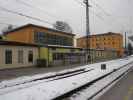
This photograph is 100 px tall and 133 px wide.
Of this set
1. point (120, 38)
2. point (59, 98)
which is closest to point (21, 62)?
point (59, 98)

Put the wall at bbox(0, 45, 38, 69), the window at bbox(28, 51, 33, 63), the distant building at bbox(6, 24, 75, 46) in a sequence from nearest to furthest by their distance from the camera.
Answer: the wall at bbox(0, 45, 38, 69), the window at bbox(28, 51, 33, 63), the distant building at bbox(6, 24, 75, 46)

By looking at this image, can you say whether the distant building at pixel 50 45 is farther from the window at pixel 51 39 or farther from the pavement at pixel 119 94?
the pavement at pixel 119 94

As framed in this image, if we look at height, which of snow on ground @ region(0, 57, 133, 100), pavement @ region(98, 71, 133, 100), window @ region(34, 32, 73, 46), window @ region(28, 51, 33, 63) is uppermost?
window @ region(34, 32, 73, 46)

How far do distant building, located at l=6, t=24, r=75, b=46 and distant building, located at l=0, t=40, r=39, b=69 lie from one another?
58.5ft

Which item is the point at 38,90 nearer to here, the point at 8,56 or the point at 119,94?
the point at 119,94

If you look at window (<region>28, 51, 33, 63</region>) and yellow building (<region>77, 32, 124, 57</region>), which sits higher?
yellow building (<region>77, 32, 124, 57</region>)

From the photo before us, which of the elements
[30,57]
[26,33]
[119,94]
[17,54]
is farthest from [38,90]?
[26,33]

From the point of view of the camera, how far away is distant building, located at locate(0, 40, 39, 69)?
105ft

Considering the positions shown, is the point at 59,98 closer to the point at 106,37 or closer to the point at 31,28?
the point at 31,28

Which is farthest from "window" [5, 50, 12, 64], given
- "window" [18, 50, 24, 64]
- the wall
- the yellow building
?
the yellow building

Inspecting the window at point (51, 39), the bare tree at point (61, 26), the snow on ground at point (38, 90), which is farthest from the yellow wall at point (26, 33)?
the snow on ground at point (38, 90)

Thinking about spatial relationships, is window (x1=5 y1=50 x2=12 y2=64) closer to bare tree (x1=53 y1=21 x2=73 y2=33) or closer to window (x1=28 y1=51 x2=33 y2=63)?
window (x1=28 y1=51 x2=33 y2=63)

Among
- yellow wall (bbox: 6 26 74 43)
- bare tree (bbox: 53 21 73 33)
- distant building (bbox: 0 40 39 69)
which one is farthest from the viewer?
bare tree (bbox: 53 21 73 33)

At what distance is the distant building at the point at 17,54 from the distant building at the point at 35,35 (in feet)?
58.5
